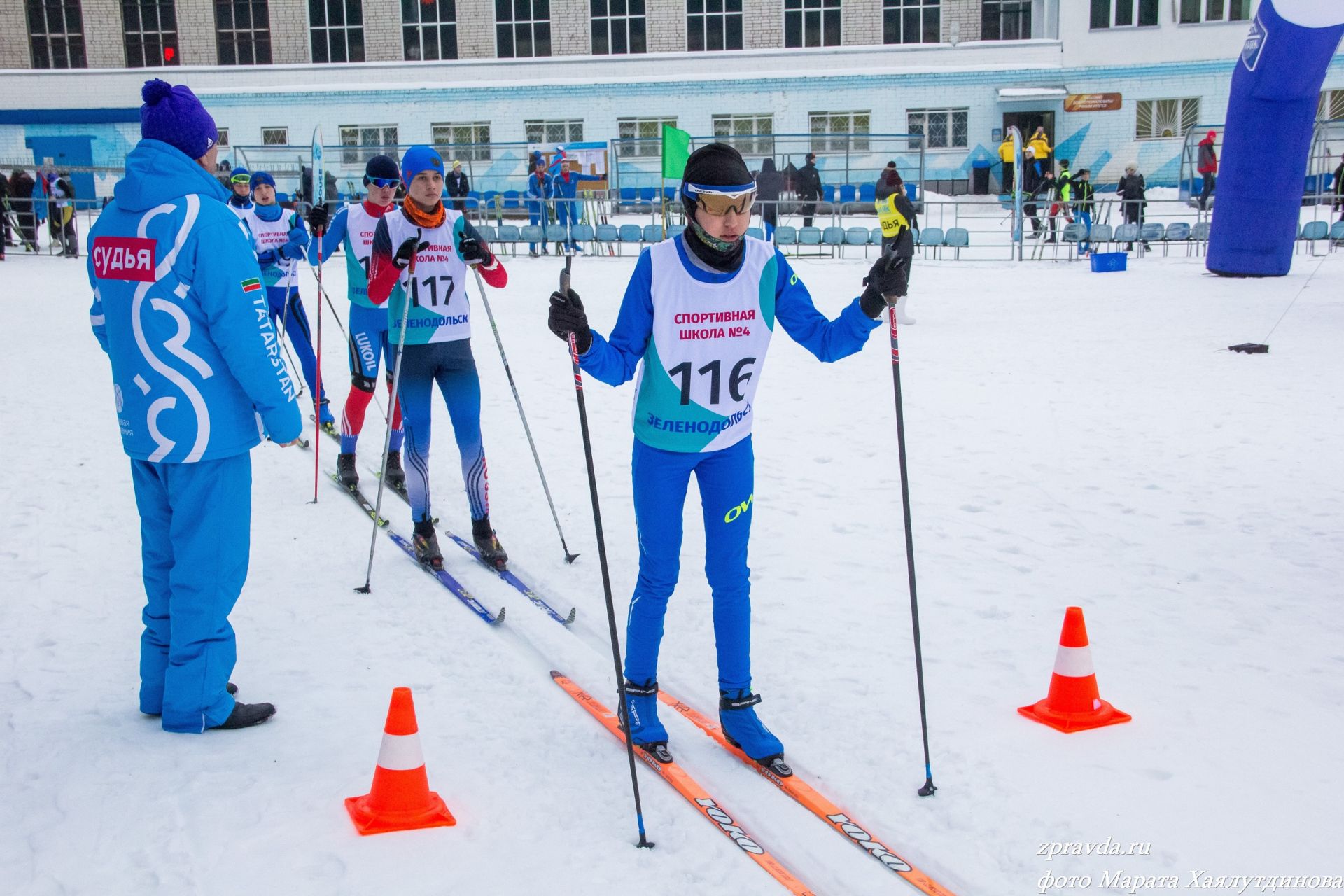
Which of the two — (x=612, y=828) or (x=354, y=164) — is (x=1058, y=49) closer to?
(x=354, y=164)

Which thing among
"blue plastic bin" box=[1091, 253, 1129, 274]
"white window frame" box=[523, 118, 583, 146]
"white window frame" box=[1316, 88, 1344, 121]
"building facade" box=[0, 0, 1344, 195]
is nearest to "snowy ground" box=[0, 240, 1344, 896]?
"blue plastic bin" box=[1091, 253, 1129, 274]

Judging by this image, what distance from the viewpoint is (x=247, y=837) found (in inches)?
127

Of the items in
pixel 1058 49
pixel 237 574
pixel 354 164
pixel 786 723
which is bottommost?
pixel 786 723

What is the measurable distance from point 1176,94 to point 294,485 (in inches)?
Result: 1397

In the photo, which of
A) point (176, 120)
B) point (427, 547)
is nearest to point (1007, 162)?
point (427, 547)

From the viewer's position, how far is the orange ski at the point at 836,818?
309cm

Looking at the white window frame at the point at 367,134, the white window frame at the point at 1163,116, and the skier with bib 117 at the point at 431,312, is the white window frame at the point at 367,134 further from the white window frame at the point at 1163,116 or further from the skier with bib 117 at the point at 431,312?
the skier with bib 117 at the point at 431,312

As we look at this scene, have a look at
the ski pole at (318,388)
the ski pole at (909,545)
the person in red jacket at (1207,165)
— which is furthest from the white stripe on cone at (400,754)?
the person in red jacket at (1207,165)

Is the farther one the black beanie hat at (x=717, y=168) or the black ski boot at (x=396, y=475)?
the black ski boot at (x=396, y=475)

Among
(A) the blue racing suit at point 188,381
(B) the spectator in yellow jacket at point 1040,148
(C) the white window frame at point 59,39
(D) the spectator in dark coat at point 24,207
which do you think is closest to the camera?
(A) the blue racing suit at point 188,381

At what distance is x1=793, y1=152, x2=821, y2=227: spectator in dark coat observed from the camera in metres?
23.4

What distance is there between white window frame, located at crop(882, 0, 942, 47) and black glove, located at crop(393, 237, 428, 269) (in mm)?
35372

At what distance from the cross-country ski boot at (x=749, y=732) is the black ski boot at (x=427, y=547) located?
2400 mm

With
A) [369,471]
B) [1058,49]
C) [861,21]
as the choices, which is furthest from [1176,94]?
[369,471]
